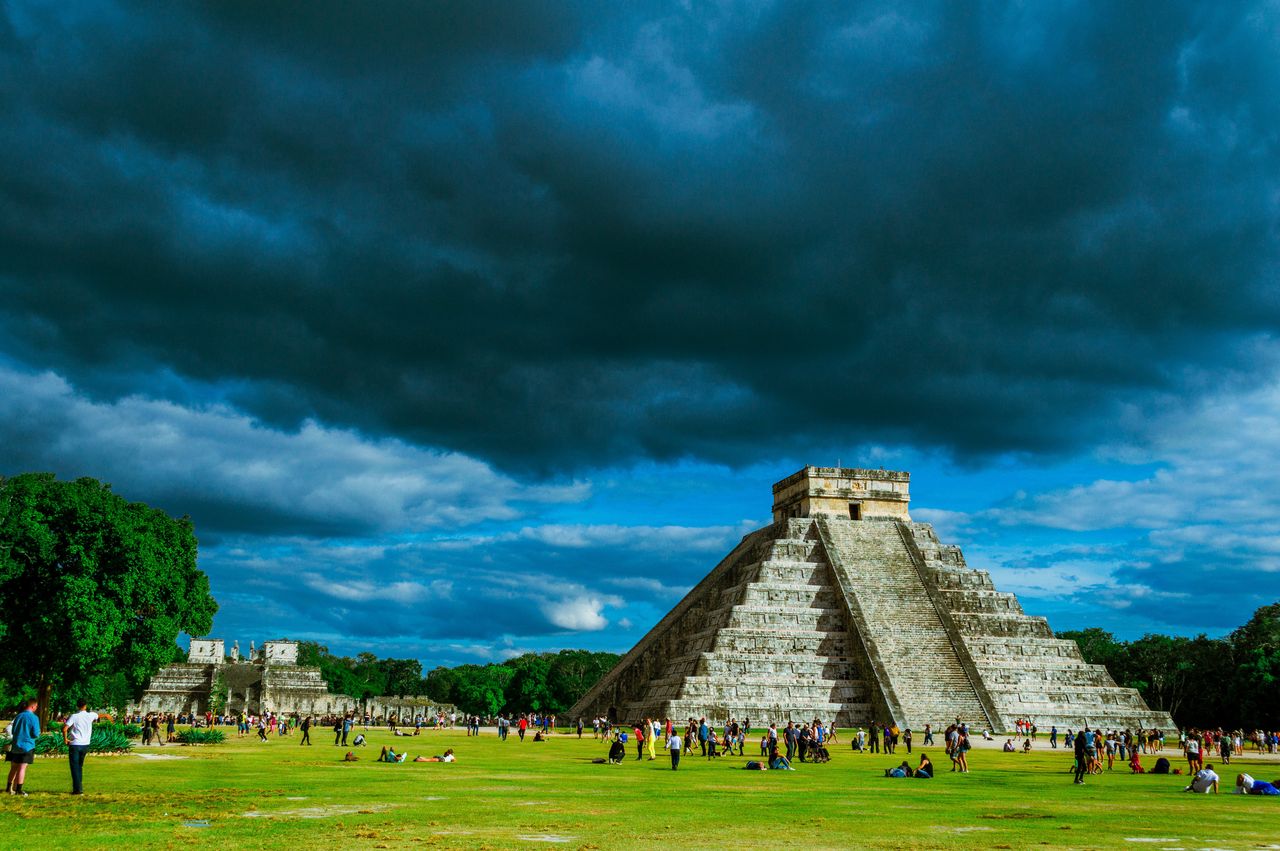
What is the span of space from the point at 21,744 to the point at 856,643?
117ft

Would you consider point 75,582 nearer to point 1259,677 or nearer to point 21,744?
point 21,744

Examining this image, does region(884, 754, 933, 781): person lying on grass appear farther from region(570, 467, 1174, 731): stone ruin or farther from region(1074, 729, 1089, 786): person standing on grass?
region(570, 467, 1174, 731): stone ruin

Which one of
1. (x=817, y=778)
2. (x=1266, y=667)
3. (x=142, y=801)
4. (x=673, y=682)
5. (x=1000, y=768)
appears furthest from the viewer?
(x=1266, y=667)

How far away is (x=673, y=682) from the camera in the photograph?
4350 centimetres

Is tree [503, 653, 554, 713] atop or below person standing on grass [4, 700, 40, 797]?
below

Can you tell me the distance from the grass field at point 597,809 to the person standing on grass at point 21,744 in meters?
0.36

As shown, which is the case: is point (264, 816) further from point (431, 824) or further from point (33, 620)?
point (33, 620)

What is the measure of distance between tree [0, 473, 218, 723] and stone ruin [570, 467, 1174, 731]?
1966cm

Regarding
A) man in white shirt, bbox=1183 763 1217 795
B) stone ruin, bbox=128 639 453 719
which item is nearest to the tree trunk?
man in white shirt, bbox=1183 763 1217 795

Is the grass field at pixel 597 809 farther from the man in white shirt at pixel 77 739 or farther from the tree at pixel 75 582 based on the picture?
the tree at pixel 75 582

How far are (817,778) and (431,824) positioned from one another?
12252 mm

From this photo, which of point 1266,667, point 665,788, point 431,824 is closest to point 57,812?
point 431,824

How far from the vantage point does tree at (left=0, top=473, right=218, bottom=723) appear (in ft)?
97.7

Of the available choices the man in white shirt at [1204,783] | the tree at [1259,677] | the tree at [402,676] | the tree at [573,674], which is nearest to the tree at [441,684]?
the tree at [402,676]
